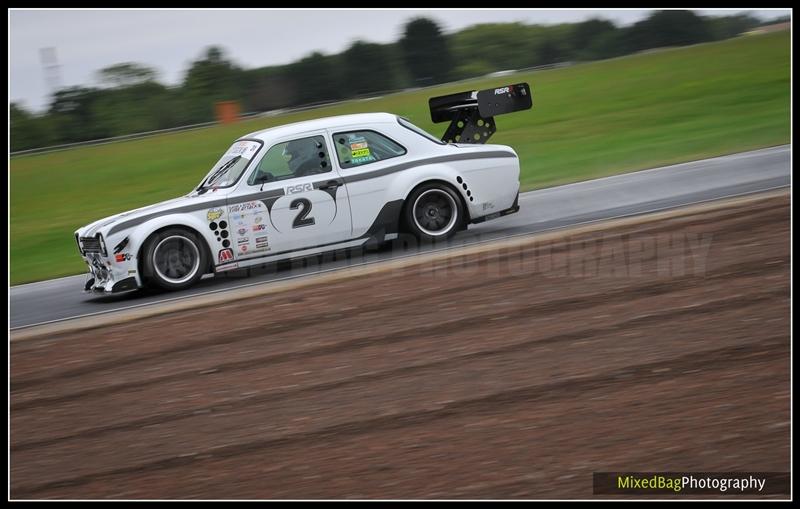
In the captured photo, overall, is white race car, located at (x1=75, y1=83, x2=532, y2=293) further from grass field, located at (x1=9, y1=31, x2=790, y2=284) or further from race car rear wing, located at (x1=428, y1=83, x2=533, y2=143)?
grass field, located at (x1=9, y1=31, x2=790, y2=284)

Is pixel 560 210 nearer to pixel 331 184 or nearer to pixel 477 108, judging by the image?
pixel 477 108

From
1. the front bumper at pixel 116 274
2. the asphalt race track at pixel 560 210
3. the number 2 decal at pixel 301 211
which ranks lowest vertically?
the asphalt race track at pixel 560 210

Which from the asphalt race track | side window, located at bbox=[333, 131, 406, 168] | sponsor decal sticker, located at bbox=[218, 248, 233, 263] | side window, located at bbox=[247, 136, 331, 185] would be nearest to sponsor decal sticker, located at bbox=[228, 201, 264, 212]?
side window, located at bbox=[247, 136, 331, 185]

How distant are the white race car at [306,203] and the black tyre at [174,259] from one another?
10 millimetres

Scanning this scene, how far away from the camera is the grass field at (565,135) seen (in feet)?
51.1

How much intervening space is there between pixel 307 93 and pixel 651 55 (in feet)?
33.4

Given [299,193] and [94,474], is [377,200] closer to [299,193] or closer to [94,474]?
[299,193]

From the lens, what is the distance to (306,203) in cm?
921

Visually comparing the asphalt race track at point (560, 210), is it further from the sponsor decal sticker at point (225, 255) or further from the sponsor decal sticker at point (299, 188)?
the sponsor decal sticker at point (299, 188)

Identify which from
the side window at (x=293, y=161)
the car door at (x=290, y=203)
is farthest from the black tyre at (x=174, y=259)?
the side window at (x=293, y=161)

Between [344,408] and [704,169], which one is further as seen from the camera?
[704,169]

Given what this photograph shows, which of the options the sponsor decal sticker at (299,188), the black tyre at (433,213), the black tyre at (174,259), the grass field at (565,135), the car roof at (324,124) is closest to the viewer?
the black tyre at (174,259)

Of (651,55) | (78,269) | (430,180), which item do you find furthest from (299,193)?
(651,55)

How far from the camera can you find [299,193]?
9203 millimetres
